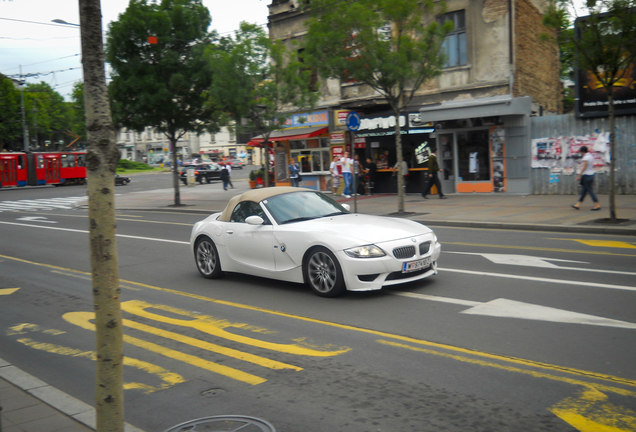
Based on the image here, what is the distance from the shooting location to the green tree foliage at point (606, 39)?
1290 cm

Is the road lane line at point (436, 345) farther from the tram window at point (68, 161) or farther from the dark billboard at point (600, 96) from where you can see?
the tram window at point (68, 161)

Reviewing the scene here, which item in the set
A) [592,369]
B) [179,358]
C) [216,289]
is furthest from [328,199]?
[592,369]

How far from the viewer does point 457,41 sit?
23.8m

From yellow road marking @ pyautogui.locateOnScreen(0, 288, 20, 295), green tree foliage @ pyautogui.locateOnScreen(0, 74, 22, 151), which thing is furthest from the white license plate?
green tree foliage @ pyautogui.locateOnScreen(0, 74, 22, 151)

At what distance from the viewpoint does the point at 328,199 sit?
933cm

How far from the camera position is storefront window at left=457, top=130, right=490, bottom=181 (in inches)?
918

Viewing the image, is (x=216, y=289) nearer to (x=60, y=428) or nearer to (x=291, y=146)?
(x=60, y=428)

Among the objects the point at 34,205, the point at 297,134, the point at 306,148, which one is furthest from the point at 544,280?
the point at 34,205

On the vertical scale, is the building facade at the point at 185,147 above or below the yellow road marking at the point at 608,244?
above

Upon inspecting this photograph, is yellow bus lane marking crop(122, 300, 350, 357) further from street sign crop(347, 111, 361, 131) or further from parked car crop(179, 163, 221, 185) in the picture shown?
parked car crop(179, 163, 221, 185)

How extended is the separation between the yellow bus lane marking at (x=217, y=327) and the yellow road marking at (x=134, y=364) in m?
0.96

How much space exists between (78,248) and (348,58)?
9476 millimetres

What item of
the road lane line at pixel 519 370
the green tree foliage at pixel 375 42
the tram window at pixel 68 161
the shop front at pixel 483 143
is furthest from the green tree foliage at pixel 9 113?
the road lane line at pixel 519 370

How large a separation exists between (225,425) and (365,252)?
3.62 metres
